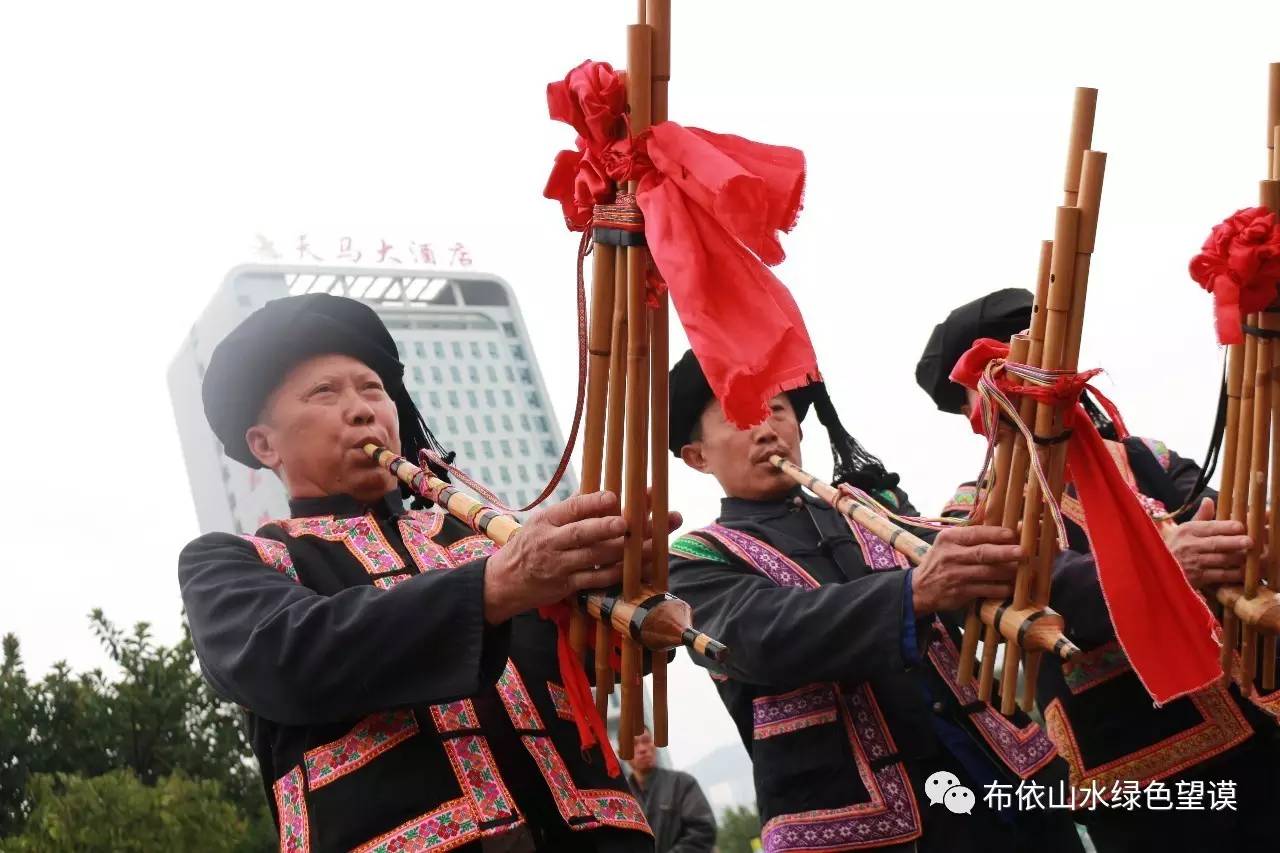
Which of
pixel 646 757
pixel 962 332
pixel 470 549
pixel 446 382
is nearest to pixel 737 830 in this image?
pixel 646 757

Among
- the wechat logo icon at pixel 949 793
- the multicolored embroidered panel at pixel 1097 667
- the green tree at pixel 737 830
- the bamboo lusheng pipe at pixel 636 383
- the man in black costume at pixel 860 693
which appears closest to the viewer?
the bamboo lusheng pipe at pixel 636 383

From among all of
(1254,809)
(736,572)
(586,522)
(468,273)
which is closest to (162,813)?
(736,572)

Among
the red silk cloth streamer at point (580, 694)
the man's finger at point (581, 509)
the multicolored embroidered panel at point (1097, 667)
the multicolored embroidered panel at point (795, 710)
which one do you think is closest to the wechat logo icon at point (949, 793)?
the multicolored embroidered panel at point (795, 710)

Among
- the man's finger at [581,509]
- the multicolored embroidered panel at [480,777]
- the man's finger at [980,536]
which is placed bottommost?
the multicolored embroidered panel at [480,777]

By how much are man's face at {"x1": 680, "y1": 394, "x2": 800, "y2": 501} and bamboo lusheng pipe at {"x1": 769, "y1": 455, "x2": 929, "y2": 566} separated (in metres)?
0.04

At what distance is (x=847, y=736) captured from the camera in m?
3.40

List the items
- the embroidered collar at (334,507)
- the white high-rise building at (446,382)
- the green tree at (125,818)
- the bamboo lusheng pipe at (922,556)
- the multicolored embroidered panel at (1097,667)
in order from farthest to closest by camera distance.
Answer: the white high-rise building at (446,382) → the green tree at (125,818) → the multicolored embroidered panel at (1097,667) → the embroidered collar at (334,507) → the bamboo lusheng pipe at (922,556)

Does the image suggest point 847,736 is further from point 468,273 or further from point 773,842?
point 468,273

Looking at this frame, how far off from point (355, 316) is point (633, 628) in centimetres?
122

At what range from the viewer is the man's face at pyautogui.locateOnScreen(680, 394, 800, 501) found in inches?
154

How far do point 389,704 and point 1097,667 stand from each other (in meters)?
2.32

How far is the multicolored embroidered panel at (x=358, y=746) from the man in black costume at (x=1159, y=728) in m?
1.68

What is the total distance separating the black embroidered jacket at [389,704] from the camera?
230 centimetres

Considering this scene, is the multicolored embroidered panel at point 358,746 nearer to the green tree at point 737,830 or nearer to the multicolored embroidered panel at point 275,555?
the multicolored embroidered panel at point 275,555
